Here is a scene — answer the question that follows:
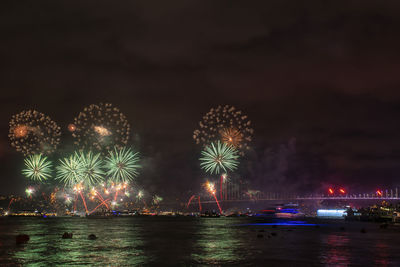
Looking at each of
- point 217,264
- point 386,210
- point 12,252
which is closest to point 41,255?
point 12,252

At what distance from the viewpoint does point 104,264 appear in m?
30.2

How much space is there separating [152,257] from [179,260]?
3.05m

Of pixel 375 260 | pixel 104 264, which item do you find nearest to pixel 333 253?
pixel 375 260

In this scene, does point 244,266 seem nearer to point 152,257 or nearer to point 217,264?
point 217,264

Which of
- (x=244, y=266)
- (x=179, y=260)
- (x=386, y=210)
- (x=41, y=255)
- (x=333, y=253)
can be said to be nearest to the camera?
(x=244, y=266)

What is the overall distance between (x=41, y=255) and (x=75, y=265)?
7.42 meters

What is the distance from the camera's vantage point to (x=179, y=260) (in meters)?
33.0

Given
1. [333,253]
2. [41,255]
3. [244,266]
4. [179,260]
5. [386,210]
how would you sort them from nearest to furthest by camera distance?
[244,266] < [179,260] < [41,255] < [333,253] < [386,210]

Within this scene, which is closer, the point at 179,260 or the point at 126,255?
the point at 179,260

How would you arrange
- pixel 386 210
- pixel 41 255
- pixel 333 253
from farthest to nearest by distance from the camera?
1. pixel 386 210
2. pixel 333 253
3. pixel 41 255

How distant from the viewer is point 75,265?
30078 millimetres

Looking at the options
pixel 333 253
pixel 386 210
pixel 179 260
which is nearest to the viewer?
pixel 179 260

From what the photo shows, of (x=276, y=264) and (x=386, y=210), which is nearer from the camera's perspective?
(x=276, y=264)

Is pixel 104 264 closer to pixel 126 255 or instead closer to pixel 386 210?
pixel 126 255
